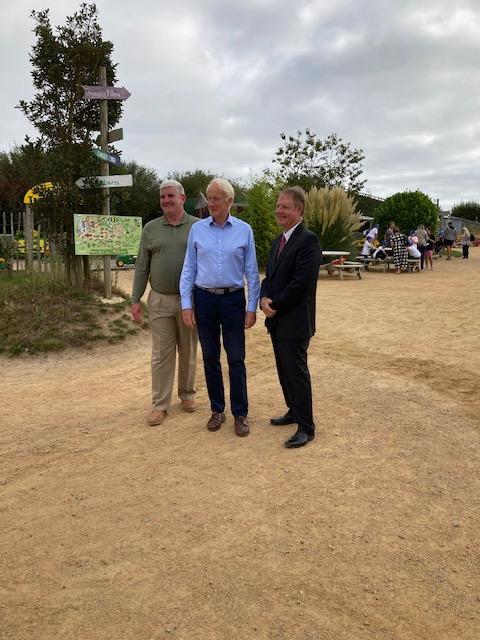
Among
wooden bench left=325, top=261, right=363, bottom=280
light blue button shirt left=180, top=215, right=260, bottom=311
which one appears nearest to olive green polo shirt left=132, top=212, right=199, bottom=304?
light blue button shirt left=180, top=215, right=260, bottom=311

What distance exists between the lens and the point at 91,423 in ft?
13.4

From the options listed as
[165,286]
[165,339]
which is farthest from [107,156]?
[165,339]

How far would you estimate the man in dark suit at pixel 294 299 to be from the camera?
3406mm

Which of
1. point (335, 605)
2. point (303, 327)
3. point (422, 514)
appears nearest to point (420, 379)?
point (303, 327)

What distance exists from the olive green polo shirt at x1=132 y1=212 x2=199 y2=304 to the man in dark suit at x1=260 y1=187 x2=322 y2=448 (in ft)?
2.45

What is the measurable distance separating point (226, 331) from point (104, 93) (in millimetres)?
4738

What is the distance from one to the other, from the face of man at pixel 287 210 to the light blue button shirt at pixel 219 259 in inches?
10.0

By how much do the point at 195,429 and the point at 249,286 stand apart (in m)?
1.12

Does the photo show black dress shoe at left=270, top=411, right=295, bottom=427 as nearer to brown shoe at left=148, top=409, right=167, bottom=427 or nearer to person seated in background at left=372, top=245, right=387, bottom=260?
brown shoe at left=148, top=409, right=167, bottom=427

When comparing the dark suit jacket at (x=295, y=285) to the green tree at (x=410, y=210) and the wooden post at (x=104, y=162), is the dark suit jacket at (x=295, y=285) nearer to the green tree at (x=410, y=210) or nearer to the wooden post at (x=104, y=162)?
the wooden post at (x=104, y=162)

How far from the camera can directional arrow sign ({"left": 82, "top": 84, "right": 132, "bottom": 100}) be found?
691cm

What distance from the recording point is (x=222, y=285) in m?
3.64

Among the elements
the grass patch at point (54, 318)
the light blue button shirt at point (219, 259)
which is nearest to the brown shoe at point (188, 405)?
the light blue button shirt at point (219, 259)

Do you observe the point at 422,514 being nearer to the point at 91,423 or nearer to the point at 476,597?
the point at 476,597
